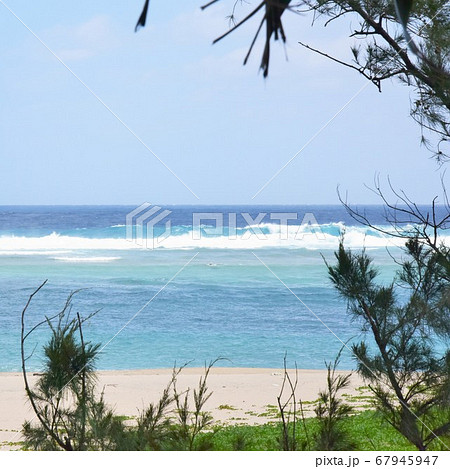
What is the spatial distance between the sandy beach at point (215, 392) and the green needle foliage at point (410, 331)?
93cm

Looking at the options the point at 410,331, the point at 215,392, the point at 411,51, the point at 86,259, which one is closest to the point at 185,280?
the point at 86,259

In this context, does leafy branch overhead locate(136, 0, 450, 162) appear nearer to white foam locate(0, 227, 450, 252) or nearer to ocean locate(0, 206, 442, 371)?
ocean locate(0, 206, 442, 371)

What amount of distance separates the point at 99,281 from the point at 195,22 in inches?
141

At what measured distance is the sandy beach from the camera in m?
2.39

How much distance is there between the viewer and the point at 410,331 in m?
1.40

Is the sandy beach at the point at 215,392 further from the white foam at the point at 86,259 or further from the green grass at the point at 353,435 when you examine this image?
the white foam at the point at 86,259

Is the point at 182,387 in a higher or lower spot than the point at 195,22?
lower

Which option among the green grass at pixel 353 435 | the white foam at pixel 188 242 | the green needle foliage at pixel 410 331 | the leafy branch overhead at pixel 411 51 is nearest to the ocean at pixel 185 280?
the white foam at pixel 188 242

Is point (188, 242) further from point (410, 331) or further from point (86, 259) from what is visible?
point (410, 331)

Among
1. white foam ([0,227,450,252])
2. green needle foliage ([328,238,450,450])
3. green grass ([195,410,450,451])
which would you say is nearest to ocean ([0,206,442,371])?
white foam ([0,227,450,252])

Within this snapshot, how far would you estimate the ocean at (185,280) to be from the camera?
151 inches

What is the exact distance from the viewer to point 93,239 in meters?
6.00

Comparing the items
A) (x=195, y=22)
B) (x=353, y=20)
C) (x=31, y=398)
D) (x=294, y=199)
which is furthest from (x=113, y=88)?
(x=31, y=398)
